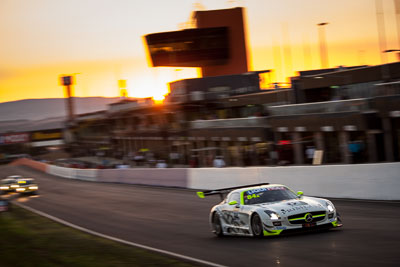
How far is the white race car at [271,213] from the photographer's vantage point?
1234 centimetres

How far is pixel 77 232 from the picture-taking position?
56.0 ft

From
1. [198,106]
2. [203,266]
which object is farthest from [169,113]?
[203,266]

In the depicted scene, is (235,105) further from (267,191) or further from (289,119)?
(267,191)

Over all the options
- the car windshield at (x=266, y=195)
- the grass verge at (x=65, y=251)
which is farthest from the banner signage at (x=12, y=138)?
the car windshield at (x=266, y=195)

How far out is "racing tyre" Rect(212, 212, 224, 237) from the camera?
47.6 ft

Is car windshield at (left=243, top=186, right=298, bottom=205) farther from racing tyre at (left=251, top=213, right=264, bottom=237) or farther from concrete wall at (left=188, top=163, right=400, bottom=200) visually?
concrete wall at (left=188, top=163, right=400, bottom=200)

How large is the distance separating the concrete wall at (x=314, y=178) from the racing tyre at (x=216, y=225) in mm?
6782

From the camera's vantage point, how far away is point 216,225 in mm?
14625

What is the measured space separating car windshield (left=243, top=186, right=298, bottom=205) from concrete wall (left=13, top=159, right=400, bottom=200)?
642 cm

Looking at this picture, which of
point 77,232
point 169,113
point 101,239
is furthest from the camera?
point 169,113

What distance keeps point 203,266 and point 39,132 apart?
15253cm

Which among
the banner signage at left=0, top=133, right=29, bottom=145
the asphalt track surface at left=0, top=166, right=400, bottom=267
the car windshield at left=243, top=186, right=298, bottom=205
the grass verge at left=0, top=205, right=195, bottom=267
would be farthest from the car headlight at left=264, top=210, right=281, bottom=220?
the banner signage at left=0, top=133, right=29, bottom=145

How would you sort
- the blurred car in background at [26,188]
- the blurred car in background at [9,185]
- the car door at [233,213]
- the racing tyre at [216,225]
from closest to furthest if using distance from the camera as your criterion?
the car door at [233,213] < the racing tyre at [216,225] < the blurred car in background at [26,188] < the blurred car in background at [9,185]

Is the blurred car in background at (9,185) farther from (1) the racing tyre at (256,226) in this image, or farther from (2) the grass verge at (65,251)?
(1) the racing tyre at (256,226)
